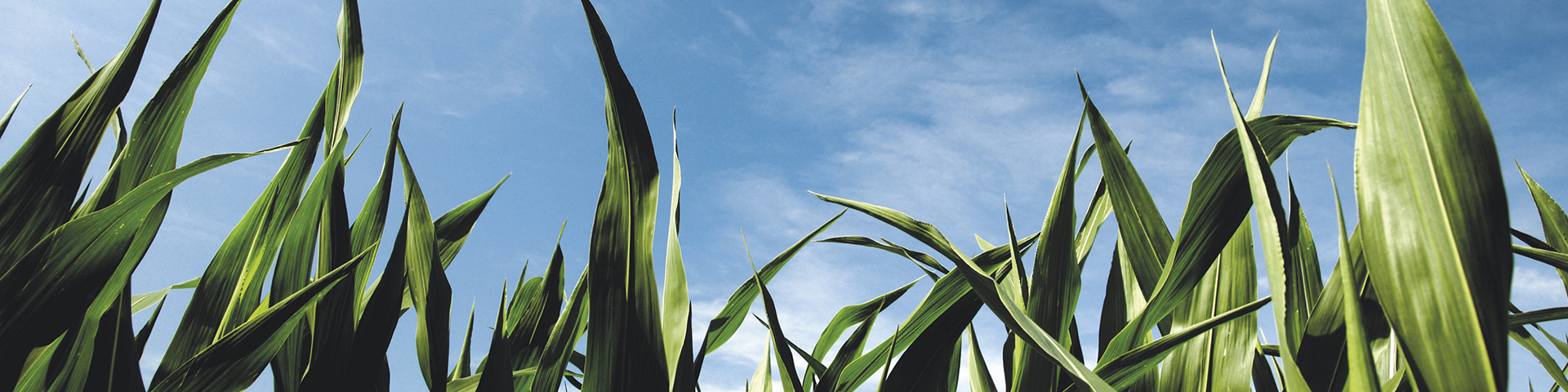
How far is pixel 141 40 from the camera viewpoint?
33cm

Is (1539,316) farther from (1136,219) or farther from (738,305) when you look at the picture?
(738,305)

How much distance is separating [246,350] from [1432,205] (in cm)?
42

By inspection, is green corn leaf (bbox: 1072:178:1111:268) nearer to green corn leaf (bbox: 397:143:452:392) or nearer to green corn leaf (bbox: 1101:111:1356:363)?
green corn leaf (bbox: 1101:111:1356:363)

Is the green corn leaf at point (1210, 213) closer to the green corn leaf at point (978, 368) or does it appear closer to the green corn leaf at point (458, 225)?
the green corn leaf at point (978, 368)

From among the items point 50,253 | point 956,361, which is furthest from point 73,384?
point 956,361

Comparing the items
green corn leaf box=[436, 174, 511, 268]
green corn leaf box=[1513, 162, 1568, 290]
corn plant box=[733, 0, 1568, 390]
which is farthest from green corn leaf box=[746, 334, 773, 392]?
green corn leaf box=[1513, 162, 1568, 290]

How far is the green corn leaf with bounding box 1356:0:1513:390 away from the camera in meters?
0.17

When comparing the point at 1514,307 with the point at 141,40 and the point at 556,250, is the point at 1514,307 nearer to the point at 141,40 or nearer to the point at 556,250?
the point at 556,250

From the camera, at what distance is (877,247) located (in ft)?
1.51

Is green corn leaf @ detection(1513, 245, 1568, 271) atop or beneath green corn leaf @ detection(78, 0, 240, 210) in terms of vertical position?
beneath

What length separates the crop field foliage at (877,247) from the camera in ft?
0.57

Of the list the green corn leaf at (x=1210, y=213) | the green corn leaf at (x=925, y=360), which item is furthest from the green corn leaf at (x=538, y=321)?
the green corn leaf at (x=1210, y=213)

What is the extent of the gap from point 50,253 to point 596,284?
236 millimetres

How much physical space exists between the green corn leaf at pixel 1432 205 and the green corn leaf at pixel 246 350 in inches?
13.7
